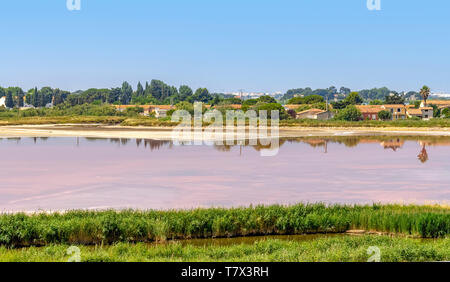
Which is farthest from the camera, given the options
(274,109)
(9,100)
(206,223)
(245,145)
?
(9,100)

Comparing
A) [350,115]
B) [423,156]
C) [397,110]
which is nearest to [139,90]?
[397,110]

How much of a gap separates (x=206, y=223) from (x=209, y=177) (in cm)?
991

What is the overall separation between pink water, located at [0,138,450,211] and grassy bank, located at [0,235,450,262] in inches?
207

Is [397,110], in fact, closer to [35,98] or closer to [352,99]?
[352,99]

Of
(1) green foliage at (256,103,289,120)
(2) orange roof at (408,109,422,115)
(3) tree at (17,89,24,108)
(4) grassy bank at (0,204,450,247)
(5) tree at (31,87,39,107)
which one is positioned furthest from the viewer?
(3) tree at (17,89,24,108)

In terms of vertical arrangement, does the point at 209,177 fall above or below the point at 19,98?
below

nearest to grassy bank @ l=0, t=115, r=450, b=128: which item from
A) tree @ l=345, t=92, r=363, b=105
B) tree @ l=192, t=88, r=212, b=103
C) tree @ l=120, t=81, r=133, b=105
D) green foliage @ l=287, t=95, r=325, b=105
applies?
tree @ l=345, t=92, r=363, b=105

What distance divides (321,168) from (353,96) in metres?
102

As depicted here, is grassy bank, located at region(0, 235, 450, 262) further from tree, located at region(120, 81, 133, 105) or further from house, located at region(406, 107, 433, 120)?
tree, located at region(120, 81, 133, 105)

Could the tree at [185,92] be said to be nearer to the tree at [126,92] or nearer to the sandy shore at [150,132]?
the tree at [126,92]

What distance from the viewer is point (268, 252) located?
11.7 m

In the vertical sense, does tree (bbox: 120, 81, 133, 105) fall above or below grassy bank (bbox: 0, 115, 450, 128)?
above

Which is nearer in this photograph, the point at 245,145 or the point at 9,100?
the point at 245,145

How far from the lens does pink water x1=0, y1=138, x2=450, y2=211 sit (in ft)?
61.0
